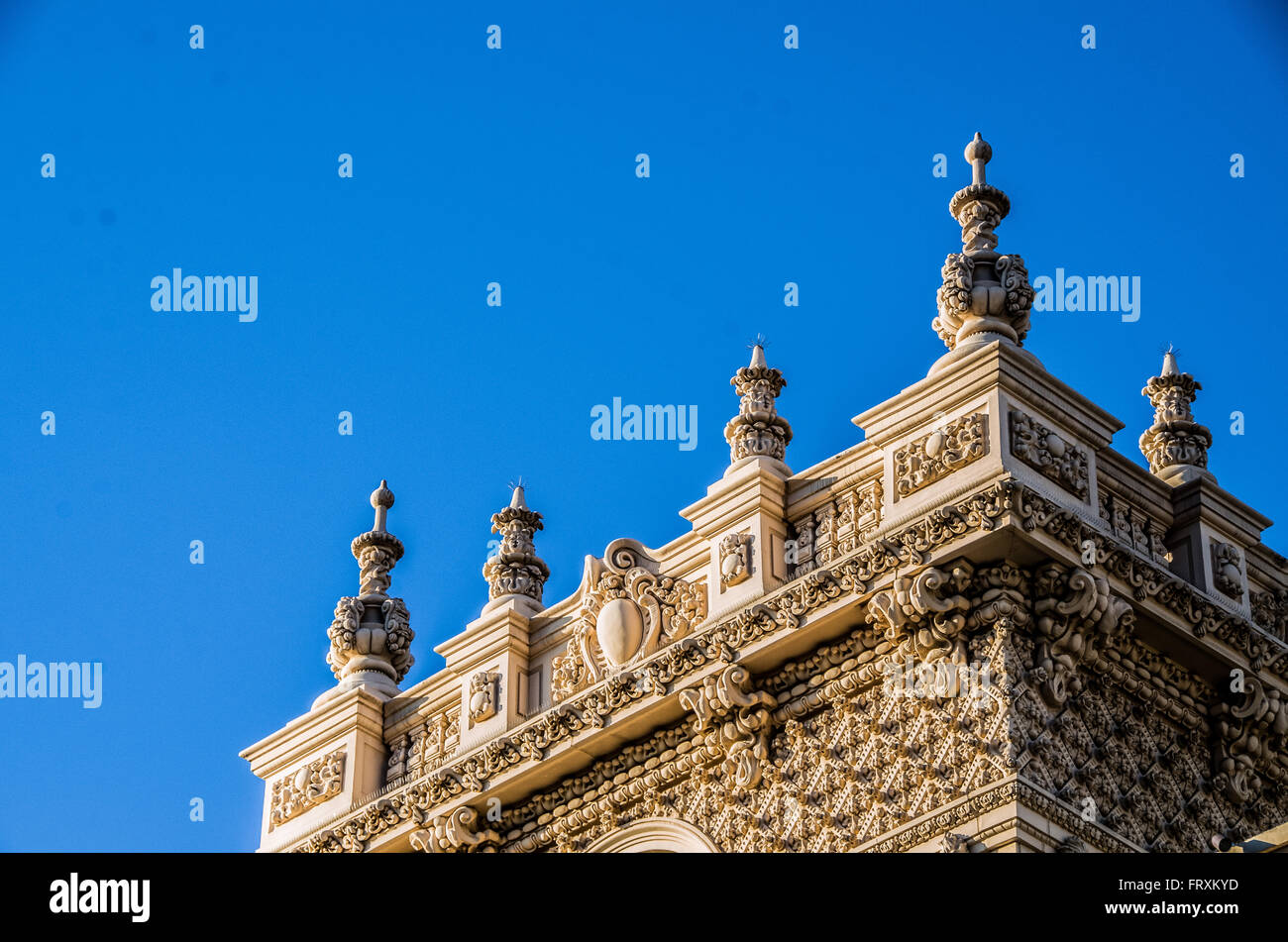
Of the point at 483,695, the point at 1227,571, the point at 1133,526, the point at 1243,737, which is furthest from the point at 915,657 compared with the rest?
the point at 483,695

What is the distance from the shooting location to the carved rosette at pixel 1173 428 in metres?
21.0

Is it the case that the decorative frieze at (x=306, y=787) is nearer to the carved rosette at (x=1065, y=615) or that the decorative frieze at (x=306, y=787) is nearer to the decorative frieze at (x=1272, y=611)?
the carved rosette at (x=1065, y=615)

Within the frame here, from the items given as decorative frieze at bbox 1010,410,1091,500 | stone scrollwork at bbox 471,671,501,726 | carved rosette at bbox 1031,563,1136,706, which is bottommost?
carved rosette at bbox 1031,563,1136,706

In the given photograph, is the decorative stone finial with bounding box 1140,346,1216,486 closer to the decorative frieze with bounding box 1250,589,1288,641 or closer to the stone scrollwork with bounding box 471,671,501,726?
the decorative frieze with bounding box 1250,589,1288,641

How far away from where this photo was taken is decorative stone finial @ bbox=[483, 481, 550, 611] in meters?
22.1

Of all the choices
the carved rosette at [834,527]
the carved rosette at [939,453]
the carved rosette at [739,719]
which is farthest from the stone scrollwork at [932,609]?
the carved rosette at [739,719]

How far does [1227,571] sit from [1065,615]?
2567 mm

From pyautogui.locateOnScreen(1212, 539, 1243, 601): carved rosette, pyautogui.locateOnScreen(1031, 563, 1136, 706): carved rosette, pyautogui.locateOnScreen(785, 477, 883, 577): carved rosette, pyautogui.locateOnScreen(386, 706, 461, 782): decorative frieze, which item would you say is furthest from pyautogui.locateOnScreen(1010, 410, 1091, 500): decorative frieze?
pyautogui.locateOnScreen(386, 706, 461, 782): decorative frieze

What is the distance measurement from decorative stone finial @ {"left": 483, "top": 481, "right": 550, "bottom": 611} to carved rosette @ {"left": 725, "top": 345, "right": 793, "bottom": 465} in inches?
106

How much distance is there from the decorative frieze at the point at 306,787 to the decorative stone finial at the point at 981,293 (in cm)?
675

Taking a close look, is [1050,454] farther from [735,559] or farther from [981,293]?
[735,559]

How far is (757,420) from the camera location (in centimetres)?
2048
